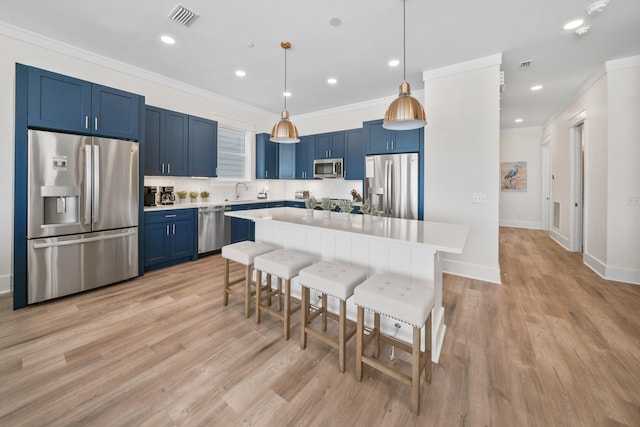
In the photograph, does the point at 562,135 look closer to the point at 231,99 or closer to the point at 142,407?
the point at 231,99

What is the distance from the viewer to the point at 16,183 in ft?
8.61

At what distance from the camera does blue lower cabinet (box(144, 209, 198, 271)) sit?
384 centimetres

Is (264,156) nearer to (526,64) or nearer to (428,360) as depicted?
(526,64)

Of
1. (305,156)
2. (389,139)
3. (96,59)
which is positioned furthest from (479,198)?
(96,59)

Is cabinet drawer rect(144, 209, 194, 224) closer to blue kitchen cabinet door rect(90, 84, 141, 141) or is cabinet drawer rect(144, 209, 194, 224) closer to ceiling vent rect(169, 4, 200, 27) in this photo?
blue kitchen cabinet door rect(90, 84, 141, 141)

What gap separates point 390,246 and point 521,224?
7.75 metres

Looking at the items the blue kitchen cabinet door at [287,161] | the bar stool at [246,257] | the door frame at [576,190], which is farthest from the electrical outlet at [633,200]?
the blue kitchen cabinet door at [287,161]

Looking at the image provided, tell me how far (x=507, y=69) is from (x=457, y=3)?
206cm

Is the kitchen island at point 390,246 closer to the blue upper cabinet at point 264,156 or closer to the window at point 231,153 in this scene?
the window at point 231,153

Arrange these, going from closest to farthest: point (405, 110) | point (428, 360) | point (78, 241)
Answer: point (428, 360) < point (405, 110) < point (78, 241)

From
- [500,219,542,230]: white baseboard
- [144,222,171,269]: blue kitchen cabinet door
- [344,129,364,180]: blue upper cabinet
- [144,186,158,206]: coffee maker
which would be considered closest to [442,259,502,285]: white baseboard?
[344,129,364,180]: blue upper cabinet

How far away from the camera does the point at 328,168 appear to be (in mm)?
5652

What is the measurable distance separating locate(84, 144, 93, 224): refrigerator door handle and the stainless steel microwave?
381 cm

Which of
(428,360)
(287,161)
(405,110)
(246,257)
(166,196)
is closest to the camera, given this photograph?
(428,360)
